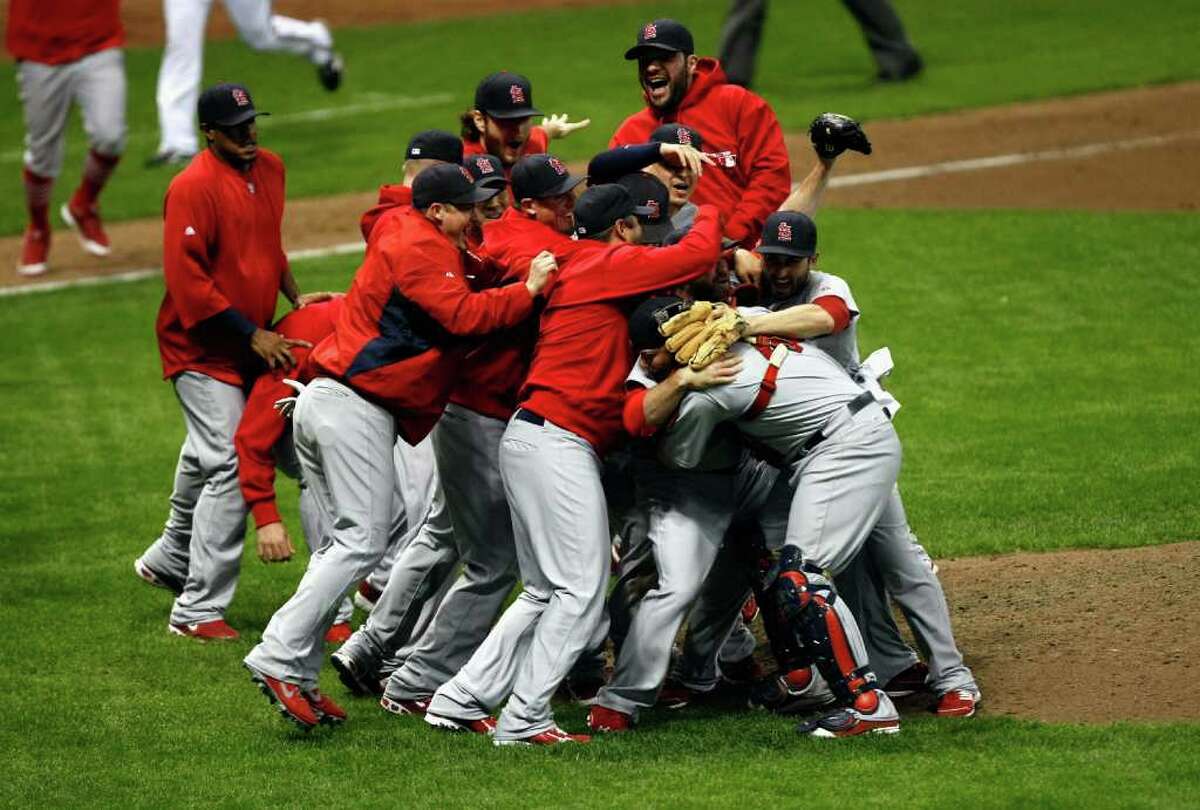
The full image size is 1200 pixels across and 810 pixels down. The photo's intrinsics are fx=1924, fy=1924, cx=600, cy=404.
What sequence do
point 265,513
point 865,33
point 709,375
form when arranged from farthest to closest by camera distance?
point 865,33 < point 265,513 < point 709,375

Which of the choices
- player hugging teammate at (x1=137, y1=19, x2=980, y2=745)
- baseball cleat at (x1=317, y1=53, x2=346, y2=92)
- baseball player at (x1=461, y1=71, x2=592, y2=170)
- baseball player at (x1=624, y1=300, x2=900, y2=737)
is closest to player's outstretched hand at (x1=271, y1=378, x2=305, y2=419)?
player hugging teammate at (x1=137, y1=19, x2=980, y2=745)

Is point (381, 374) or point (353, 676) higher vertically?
point (381, 374)

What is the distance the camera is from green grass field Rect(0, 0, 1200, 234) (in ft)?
52.8

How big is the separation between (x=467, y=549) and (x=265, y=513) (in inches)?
39.3

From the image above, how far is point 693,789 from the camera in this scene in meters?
5.54

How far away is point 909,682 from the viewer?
6.64m

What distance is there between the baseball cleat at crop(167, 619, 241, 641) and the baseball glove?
118 inches

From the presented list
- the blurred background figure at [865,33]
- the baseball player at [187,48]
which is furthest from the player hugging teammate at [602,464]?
the blurred background figure at [865,33]

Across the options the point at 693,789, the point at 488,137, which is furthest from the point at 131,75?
the point at 693,789

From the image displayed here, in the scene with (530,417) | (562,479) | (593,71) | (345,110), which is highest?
(530,417)

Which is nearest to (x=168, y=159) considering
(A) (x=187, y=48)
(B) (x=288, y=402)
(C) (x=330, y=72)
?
(A) (x=187, y=48)

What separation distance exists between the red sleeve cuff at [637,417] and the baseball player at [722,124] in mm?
1689

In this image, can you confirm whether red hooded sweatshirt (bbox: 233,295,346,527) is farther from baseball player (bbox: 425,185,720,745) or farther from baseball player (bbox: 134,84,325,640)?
baseball player (bbox: 425,185,720,745)

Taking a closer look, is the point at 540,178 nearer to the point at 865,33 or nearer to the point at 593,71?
the point at 865,33
